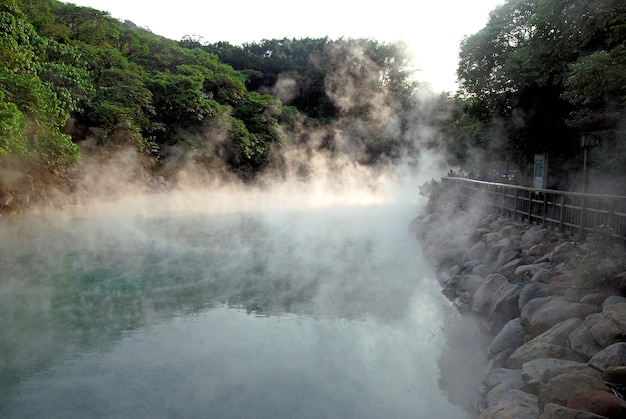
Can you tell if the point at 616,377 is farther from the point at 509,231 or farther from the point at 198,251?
the point at 198,251

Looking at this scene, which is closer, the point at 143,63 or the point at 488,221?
the point at 488,221

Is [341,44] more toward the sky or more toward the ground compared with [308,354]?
more toward the sky

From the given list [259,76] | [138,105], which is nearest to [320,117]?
[259,76]

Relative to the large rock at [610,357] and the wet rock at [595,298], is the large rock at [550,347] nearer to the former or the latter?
the large rock at [610,357]

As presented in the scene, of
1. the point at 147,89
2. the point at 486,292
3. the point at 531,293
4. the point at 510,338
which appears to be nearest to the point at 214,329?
the point at 510,338

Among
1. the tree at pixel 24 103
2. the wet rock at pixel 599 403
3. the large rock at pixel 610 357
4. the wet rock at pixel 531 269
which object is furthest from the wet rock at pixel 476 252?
the tree at pixel 24 103

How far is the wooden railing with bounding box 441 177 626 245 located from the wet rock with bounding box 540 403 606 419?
10.5ft

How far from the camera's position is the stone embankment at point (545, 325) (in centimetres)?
334

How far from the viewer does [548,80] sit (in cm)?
1138

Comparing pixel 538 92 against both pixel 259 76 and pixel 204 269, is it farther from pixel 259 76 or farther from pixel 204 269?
pixel 259 76

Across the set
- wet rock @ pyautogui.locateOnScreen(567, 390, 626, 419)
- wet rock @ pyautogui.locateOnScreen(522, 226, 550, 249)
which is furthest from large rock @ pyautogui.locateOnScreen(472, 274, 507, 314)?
wet rock @ pyautogui.locateOnScreen(567, 390, 626, 419)

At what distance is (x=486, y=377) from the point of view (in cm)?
474

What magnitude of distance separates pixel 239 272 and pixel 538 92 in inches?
340

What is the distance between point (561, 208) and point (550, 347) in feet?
12.2
